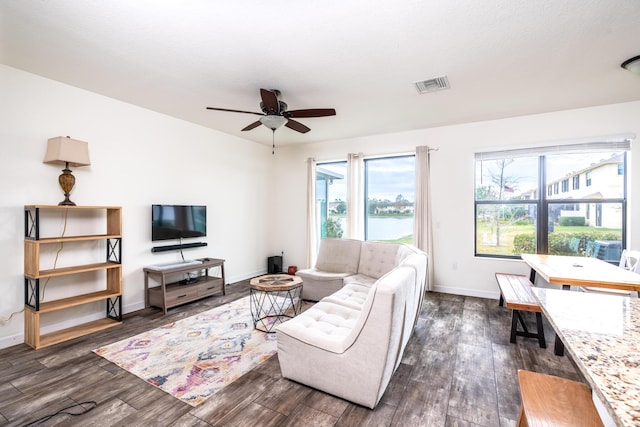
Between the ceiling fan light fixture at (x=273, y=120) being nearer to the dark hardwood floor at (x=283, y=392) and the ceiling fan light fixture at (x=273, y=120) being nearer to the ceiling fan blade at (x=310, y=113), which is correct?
the ceiling fan blade at (x=310, y=113)

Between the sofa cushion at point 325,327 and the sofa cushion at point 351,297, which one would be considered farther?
the sofa cushion at point 351,297

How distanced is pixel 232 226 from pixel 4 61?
3.54m

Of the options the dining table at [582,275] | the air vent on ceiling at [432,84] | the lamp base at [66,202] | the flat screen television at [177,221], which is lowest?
the dining table at [582,275]

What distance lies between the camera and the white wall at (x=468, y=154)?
12.7ft

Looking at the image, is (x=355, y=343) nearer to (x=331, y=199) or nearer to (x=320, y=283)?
(x=320, y=283)

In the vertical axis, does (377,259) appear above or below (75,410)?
above

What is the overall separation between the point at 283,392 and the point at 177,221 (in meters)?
3.19

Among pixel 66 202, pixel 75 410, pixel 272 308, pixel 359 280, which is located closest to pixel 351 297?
pixel 359 280

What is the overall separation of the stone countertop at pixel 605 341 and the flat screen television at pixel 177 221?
4417 mm

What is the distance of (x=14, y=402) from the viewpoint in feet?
6.89

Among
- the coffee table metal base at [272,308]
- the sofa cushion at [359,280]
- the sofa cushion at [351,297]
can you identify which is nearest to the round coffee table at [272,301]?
the coffee table metal base at [272,308]

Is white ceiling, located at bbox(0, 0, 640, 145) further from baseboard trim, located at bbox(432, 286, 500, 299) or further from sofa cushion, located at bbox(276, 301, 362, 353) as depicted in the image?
baseboard trim, located at bbox(432, 286, 500, 299)

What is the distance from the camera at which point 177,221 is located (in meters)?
4.45

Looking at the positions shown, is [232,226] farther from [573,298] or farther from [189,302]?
[573,298]
